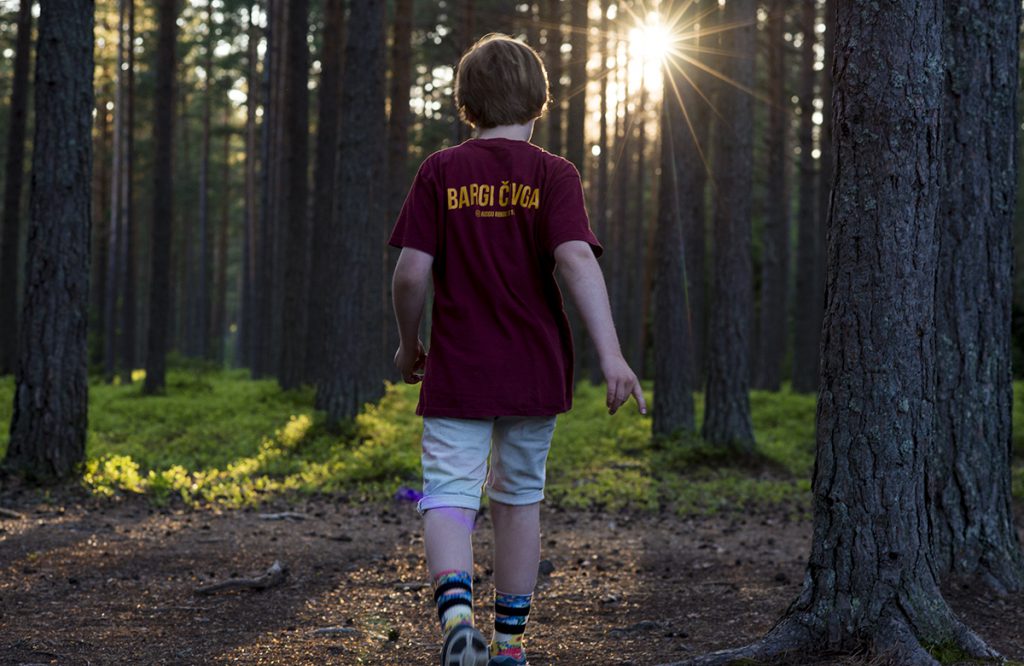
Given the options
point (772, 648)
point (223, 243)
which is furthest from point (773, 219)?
point (223, 243)

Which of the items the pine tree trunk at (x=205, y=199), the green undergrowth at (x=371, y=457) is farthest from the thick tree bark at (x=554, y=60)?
the pine tree trunk at (x=205, y=199)

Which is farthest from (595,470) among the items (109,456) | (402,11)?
(402,11)

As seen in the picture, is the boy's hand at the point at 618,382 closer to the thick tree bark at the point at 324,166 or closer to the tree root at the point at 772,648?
the tree root at the point at 772,648

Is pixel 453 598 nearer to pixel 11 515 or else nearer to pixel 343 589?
pixel 343 589

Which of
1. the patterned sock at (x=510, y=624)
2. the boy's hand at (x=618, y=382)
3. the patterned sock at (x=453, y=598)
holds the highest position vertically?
the boy's hand at (x=618, y=382)

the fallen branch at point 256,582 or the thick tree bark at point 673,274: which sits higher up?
the thick tree bark at point 673,274

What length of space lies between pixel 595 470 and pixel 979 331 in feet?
24.2

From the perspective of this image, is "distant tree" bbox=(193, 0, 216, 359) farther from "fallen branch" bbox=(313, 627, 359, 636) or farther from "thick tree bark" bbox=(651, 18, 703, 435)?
"fallen branch" bbox=(313, 627, 359, 636)

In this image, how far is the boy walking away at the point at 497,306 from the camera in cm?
336

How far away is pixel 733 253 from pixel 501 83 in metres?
9.85

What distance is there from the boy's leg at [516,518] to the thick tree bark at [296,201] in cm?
1635

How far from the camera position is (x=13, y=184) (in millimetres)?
22203

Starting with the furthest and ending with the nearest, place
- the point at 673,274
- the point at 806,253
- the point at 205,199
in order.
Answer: the point at 205,199 → the point at 806,253 → the point at 673,274

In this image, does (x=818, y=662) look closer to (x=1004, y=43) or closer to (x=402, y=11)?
(x=1004, y=43)
